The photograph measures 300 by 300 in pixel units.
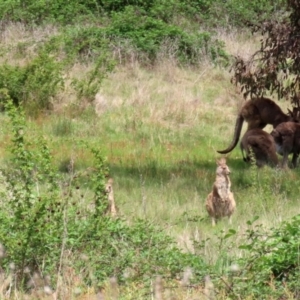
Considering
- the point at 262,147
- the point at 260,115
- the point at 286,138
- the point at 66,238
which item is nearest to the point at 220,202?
the point at 66,238

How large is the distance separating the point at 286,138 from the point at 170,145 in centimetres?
209

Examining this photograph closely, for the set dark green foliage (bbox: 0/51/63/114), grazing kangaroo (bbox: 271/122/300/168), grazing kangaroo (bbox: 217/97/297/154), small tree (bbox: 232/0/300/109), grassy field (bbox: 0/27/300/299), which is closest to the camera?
grassy field (bbox: 0/27/300/299)

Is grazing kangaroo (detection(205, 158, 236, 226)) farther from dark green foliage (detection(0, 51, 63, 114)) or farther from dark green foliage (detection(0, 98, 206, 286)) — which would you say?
dark green foliage (detection(0, 51, 63, 114))

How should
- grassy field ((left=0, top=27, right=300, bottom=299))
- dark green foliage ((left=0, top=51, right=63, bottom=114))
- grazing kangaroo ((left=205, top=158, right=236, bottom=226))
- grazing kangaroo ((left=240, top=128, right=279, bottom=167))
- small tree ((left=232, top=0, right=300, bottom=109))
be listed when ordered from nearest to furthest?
grassy field ((left=0, top=27, right=300, bottom=299)), grazing kangaroo ((left=205, top=158, right=236, bottom=226)), small tree ((left=232, top=0, right=300, bottom=109)), grazing kangaroo ((left=240, top=128, right=279, bottom=167)), dark green foliage ((left=0, top=51, right=63, bottom=114))

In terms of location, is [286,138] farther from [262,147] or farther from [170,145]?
[170,145]

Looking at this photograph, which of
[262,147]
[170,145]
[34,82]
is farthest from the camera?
[34,82]

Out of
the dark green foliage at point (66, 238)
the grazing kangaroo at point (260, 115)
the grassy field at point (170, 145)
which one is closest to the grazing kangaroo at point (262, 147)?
the grassy field at point (170, 145)

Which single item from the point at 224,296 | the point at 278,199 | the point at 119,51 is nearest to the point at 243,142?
the point at 278,199

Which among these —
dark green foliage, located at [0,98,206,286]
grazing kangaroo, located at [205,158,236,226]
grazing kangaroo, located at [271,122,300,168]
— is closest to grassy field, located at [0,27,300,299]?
grazing kangaroo, located at [205,158,236,226]

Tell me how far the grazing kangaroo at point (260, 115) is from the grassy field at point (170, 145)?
46 cm

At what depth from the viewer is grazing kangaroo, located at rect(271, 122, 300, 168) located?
12.8 m

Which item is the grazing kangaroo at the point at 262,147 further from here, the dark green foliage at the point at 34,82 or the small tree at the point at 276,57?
the dark green foliage at the point at 34,82

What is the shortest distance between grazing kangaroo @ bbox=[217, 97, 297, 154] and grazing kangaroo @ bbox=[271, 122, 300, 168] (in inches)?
23.4

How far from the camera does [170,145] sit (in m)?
14.0
